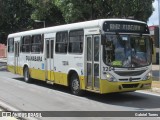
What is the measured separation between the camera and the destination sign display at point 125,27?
13.6 meters

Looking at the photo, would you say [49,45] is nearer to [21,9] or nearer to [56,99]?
[56,99]

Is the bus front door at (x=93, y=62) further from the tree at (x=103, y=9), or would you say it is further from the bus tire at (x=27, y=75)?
the tree at (x=103, y=9)

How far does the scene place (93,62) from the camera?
45.8 ft

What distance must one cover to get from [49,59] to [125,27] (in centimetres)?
531

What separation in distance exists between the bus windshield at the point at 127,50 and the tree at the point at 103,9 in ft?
35.8

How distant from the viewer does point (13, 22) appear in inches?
1783

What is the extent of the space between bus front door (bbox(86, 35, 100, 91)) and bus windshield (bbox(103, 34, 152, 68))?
433 millimetres

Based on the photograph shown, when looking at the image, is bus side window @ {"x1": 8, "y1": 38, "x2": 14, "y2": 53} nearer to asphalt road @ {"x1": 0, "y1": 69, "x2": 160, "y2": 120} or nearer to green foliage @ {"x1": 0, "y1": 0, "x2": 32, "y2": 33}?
asphalt road @ {"x1": 0, "y1": 69, "x2": 160, "y2": 120}

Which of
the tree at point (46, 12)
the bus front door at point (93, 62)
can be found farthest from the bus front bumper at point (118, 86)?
the tree at point (46, 12)

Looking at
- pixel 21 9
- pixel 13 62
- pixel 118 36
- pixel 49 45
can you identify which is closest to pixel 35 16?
pixel 21 9

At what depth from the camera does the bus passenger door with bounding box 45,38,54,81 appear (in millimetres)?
17797

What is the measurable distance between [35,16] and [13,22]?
9537 millimetres

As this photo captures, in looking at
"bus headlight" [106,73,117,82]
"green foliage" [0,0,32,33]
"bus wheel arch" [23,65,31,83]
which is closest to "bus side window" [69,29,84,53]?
"bus headlight" [106,73,117,82]

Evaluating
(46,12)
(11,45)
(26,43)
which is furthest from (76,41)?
(46,12)
